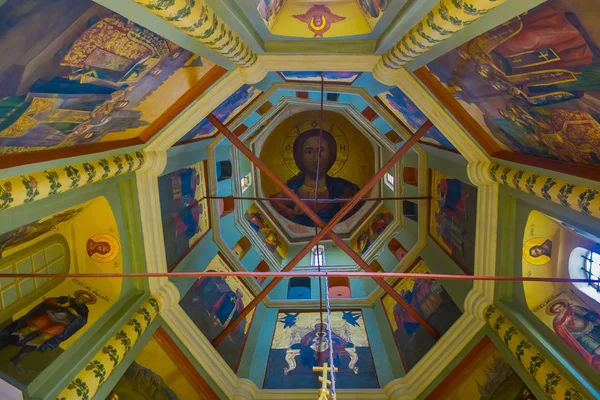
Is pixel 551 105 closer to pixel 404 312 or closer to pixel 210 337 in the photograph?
pixel 404 312

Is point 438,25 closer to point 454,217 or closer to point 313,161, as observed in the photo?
point 454,217

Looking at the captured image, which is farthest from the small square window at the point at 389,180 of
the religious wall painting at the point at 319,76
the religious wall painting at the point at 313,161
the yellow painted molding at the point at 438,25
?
the yellow painted molding at the point at 438,25

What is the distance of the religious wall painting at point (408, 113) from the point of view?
7.36 meters

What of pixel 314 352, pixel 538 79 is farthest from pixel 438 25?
pixel 314 352

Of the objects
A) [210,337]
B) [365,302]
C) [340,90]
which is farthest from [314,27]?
[365,302]

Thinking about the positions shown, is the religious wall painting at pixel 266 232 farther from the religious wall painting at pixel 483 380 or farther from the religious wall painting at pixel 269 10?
the religious wall painting at pixel 269 10

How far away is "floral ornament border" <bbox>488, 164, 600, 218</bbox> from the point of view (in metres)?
4.40

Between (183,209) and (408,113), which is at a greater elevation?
(408,113)

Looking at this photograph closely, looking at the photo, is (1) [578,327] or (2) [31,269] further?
(2) [31,269]

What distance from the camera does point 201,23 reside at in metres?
3.91

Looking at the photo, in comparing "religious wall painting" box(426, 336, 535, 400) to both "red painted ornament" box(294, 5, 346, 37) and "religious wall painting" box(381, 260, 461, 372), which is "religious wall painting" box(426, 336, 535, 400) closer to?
"religious wall painting" box(381, 260, 461, 372)

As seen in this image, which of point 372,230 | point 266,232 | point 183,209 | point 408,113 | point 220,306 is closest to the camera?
point 408,113

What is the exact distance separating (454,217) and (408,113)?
2289 millimetres

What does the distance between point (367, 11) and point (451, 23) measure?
1.69m
